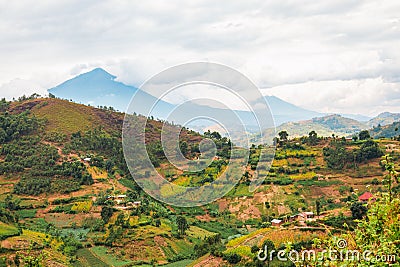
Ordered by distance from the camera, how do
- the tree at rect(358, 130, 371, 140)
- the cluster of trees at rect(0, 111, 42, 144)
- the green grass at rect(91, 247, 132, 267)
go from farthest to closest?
the tree at rect(358, 130, 371, 140) < the cluster of trees at rect(0, 111, 42, 144) < the green grass at rect(91, 247, 132, 267)

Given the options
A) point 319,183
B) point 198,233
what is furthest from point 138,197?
point 319,183

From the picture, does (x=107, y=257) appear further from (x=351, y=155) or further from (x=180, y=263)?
(x=351, y=155)

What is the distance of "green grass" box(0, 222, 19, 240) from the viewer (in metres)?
22.1

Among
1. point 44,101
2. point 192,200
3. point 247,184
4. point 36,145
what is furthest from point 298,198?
point 44,101

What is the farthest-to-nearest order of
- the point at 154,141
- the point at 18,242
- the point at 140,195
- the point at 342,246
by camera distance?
the point at 154,141 → the point at 140,195 → the point at 18,242 → the point at 342,246

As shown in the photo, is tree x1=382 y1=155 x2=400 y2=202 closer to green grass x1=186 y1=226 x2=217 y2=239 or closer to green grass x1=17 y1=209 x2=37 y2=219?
green grass x1=186 y1=226 x2=217 y2=239

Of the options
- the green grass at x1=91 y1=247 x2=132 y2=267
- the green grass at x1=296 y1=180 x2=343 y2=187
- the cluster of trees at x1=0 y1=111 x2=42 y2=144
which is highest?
the cluster of trees at x1=0 y1=111 x2=42 y2=144

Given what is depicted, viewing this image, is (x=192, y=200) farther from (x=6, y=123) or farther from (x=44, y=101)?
(x=44, y=101)

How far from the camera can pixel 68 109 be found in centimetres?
5238

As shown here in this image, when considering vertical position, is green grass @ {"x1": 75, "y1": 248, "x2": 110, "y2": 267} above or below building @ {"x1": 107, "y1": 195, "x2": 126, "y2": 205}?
below

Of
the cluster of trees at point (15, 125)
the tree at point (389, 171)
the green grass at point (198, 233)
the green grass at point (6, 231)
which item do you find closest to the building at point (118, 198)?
the green grass at point (198, 233)

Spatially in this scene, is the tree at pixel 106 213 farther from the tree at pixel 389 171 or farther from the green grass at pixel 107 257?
the tree at pixel 389 171

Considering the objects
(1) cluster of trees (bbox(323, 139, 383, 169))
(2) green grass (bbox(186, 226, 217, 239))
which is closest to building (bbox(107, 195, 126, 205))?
(2) green grass (bbox(186, 226, 217, 239))

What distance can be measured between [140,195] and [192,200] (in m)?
5.60
